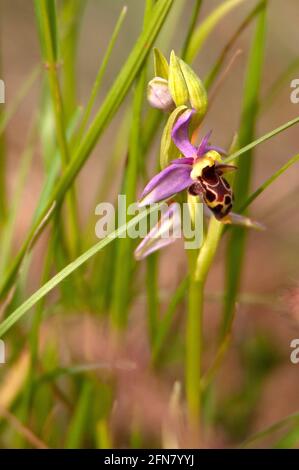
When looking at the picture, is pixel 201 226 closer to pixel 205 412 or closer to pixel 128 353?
pixel 128 353

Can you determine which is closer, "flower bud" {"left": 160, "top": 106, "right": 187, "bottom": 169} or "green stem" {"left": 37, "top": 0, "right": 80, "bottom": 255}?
"flower bud" {"left": 160, "top": 106, "right": 187, "bottom": 169}

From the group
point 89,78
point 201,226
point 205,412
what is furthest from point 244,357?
point 89,78

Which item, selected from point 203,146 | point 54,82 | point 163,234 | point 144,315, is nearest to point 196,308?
point 163,234

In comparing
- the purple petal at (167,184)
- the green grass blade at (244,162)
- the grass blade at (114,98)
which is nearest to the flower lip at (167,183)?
the purple petal at (167,184)

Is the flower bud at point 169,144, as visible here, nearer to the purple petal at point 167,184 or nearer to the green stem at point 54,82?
the purple petal at point 167,184

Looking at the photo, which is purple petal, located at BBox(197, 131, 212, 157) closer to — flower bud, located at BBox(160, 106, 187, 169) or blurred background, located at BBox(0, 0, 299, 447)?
flower bud, located at BBox(160, 106, 187, 169)

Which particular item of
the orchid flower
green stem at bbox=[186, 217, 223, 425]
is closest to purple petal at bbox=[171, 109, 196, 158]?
the orchid flower
